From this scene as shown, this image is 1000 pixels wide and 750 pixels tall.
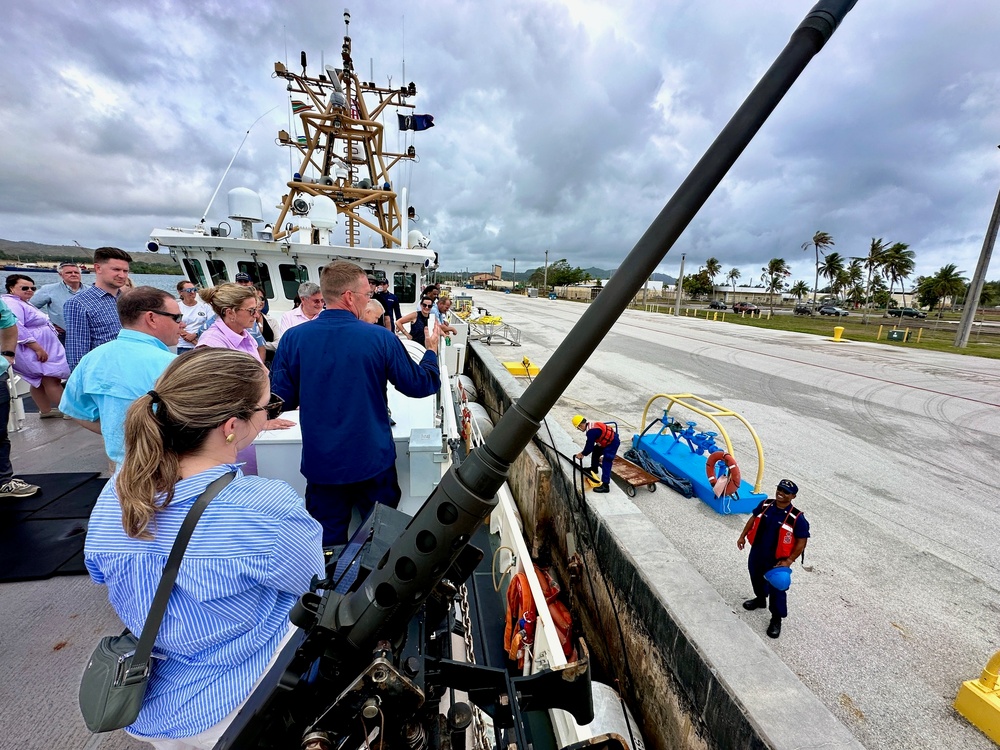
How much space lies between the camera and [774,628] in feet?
10.5

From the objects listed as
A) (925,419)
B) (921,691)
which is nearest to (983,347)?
(925,419)

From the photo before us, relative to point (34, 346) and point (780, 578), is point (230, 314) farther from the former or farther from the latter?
point (780, 578)

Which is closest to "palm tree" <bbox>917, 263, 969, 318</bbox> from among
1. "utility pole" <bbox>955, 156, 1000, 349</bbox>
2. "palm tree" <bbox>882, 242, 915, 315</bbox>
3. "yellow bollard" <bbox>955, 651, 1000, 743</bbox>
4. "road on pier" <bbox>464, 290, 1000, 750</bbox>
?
"palm tree" <bbox>882, 242, 915, 315</bbox>

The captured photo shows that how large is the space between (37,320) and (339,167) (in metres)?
7.35

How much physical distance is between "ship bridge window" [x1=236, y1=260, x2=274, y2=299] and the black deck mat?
5.13 meters

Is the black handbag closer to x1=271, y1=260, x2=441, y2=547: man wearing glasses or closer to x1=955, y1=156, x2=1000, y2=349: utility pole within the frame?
x1=271, y1=260, x2=441, y2=547: man wearing glasses

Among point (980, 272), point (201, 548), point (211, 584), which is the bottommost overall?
point (211, 584)

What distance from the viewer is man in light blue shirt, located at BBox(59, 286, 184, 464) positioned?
2.31m

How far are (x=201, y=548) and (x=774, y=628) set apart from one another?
151 inches

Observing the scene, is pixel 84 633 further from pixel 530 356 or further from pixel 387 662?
pixel 530 356

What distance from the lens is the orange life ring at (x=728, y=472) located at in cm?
468

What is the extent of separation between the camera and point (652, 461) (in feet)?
19.2

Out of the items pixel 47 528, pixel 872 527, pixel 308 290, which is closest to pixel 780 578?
pixel 872 527

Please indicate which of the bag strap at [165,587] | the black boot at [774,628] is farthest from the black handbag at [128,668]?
the black boot at [774,628]
